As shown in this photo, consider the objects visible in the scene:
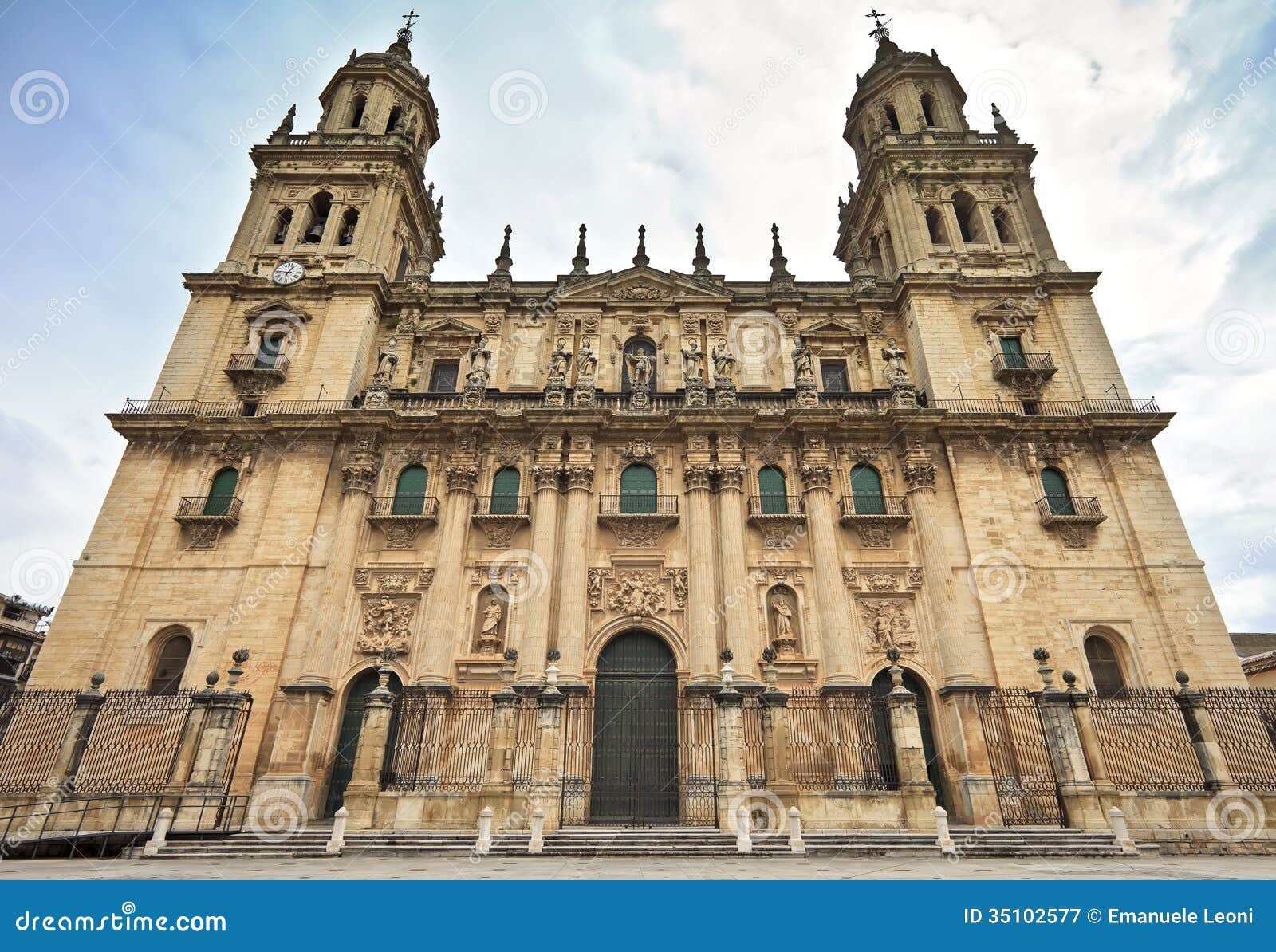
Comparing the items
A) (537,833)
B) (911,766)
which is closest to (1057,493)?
(911,766)

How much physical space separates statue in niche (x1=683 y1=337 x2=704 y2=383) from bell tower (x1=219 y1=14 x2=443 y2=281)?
1046cm

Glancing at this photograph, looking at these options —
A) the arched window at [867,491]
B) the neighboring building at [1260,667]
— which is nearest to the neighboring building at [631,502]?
the arched window at [867,491]

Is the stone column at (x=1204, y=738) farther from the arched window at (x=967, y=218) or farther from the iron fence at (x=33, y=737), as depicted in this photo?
the iron fence at (x=33, y=737)

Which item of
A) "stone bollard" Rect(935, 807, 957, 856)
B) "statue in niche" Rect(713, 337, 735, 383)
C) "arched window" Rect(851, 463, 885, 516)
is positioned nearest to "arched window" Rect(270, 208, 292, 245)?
"statue in niche" Rect(713, 337, 735, 383)

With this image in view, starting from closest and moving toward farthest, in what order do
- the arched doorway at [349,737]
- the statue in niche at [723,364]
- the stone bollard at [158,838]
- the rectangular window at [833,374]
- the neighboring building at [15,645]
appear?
1. the stone bollard at [158,838]
2. the arched doorway at [349,737]
3. the statue in niche at [723,364]
4. the rectangular window at [833,374]
5. the neighboring building at [15,645]

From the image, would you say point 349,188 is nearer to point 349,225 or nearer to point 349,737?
point 349,225

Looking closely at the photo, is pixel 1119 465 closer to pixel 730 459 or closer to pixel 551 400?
pixel 730 459

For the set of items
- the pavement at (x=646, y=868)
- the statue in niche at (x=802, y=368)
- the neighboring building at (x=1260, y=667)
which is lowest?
the pavement at (x=646, y=868)

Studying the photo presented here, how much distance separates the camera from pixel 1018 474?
20.5 metres

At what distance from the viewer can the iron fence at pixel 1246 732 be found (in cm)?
1419

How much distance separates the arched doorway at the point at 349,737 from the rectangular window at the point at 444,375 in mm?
9832

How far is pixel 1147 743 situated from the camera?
49.3ft

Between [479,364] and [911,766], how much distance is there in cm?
1647

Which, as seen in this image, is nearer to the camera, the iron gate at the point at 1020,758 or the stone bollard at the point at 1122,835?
the stone bollard at the point at 1122,835
